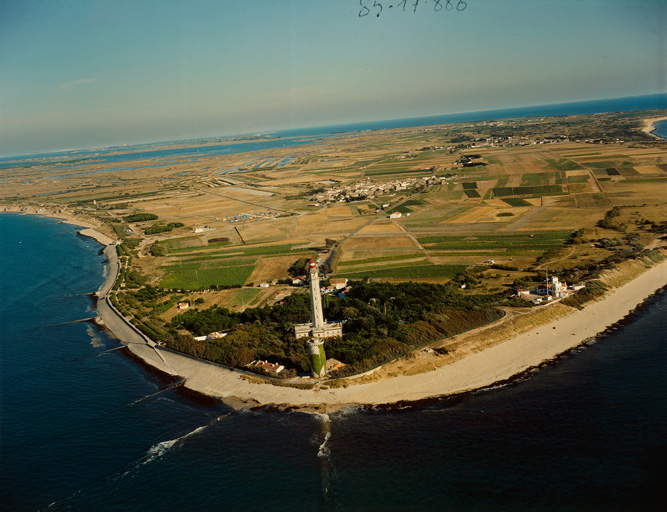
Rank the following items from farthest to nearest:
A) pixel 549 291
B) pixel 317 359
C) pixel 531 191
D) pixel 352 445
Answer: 1. pixel 531 191
2. pixel 549 291
3. pixel 317 359
4. pixel 352 445

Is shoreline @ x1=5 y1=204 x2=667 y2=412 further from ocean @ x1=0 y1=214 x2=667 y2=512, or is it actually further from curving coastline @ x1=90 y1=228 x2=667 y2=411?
ocean @ x1=0 y1=214 x2=667 y2=512

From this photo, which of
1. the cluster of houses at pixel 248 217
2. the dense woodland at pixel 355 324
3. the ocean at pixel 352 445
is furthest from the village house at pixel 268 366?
the cluster of houses at pixel 248 217

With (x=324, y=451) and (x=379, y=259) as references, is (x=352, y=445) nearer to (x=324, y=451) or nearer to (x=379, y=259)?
(x=324, y=451)

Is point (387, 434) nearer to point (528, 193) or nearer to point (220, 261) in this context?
point (220, 261)

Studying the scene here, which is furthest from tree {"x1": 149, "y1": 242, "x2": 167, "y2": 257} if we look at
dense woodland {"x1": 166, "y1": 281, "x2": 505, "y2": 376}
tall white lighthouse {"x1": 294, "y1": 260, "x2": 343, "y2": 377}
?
tall white lighthouse {"x1": 294, "y1": 260, "x2": 343, "y2": 377}

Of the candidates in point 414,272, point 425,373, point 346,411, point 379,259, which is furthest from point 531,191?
point 346,411

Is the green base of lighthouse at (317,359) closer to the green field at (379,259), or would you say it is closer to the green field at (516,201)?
the green field at (379,259)
